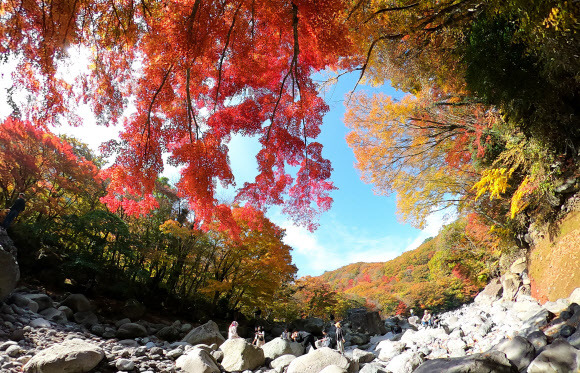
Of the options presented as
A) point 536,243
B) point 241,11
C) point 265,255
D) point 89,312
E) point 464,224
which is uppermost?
point 241,11

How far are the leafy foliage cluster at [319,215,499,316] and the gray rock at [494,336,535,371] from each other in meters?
8.80

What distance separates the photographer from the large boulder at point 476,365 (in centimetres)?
332

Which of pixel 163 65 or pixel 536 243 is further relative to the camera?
pixel 536 243

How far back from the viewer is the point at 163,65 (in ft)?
15.2

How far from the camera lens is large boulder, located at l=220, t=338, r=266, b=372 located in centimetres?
636

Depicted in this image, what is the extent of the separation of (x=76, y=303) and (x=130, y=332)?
222 centimetres

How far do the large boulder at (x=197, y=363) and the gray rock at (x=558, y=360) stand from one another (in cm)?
546

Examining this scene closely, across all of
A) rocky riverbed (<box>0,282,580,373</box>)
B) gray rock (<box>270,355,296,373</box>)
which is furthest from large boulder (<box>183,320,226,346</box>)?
gray rock (<box>270,355,296,373</box>)

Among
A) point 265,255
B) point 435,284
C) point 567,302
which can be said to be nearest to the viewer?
point 567,302

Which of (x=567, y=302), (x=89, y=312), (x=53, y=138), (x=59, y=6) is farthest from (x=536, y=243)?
(x=53, y=138)

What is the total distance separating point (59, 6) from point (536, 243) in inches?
493

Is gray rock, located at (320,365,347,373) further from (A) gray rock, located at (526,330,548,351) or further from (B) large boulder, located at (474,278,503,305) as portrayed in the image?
(B) large boulder, located at (474,278,503,305)

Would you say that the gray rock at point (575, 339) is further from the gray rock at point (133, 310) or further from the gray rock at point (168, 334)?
the gray rock at point (133, 310)

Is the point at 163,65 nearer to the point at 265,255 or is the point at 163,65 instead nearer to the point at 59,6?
the point at 59,6
